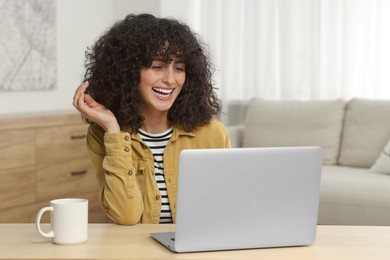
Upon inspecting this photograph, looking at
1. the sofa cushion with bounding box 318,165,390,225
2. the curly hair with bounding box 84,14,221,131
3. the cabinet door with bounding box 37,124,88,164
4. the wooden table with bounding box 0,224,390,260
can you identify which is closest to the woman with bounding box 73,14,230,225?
the curly hair with bounding box 84,14,221,131

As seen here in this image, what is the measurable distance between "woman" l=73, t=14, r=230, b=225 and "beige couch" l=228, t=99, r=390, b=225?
1.84 m

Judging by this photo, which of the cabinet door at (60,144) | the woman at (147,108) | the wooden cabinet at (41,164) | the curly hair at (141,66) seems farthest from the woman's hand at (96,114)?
the cabinet door at (60,144)

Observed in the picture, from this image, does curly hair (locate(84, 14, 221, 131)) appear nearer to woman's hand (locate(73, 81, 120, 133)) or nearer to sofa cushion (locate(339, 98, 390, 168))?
woman's hand (locate(73, 81, 120, 133))

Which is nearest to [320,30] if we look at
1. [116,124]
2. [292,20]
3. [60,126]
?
[292,20]

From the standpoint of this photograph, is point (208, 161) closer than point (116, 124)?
Yes

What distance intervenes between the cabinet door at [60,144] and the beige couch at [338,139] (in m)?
1.00

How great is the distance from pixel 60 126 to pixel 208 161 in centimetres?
311

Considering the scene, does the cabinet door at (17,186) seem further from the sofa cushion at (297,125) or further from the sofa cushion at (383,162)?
the sofa cushion at (383,162)

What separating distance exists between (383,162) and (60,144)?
195cm

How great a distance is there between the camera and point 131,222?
197 centimetres

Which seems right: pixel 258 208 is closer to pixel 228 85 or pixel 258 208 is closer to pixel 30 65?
pixel 30 65

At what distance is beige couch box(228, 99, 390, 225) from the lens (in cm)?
402

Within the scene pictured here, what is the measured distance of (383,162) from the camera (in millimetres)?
4371

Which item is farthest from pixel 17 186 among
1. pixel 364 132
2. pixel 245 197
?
pixel 245 197
